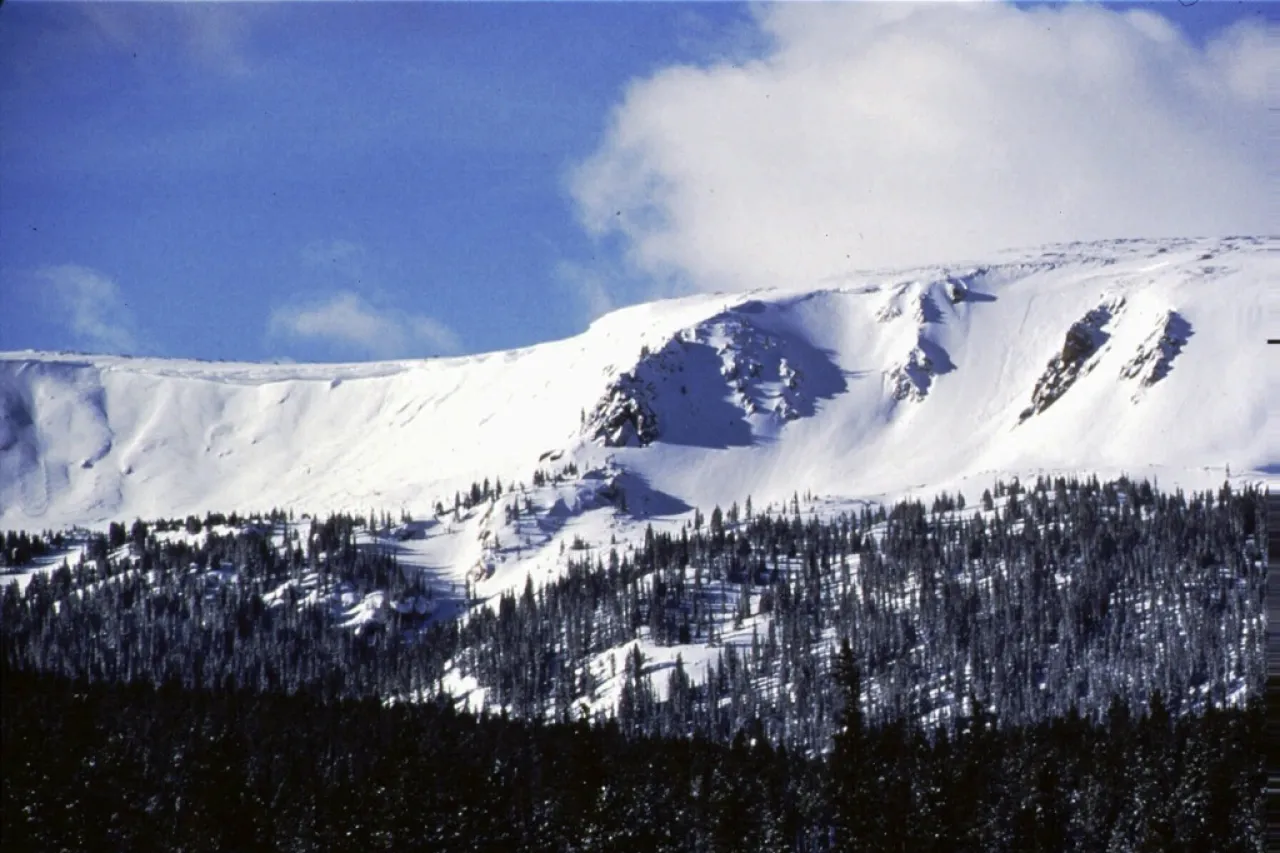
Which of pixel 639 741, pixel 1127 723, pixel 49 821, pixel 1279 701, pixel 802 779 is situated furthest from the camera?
pixel 639 741

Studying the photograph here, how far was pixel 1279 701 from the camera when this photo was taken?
46188mm

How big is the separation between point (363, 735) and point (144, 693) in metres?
27.9

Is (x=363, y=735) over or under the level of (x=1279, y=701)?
under

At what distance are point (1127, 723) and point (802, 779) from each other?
3362cm

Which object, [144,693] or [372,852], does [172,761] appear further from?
[144,693]

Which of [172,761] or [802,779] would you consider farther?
[802,779]

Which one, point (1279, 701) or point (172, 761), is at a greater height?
point (1279, 701)

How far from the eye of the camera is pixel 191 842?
355 feet

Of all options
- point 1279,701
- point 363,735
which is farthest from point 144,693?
point 1279,701

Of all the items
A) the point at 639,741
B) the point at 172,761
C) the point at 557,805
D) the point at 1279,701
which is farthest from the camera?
the point at 639,741

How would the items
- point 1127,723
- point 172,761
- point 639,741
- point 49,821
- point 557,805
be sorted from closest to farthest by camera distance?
1. point 49,821
2. point 557,805
3. point 172,761
4. point 1127,723
5. point 639,741

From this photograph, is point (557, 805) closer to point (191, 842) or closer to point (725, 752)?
point (191, 842)

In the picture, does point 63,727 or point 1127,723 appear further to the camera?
point 1127,723

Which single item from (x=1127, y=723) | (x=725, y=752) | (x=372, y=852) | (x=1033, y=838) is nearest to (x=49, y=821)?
(x=372, y=852)
